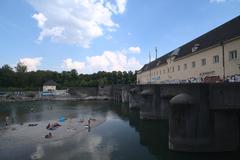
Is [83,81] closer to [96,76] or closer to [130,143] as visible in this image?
[96,76]

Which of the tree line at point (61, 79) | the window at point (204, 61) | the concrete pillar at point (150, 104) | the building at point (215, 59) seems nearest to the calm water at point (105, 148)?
the concrete pillar at point (150, 104)

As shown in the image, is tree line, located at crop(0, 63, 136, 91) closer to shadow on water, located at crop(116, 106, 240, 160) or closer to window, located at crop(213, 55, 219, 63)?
shadow on water, located at crop(116, 106, 240, 160)

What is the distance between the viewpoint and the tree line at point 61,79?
144m

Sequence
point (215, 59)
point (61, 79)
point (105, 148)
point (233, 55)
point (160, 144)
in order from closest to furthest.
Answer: point (105, 148), point (160, 144), point (233, 55), point (215, 59), point (61, 79)

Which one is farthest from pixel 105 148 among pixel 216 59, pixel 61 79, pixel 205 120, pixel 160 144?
pixel 61 79

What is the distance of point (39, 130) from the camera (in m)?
39.8

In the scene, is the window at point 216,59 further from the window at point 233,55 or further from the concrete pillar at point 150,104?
the concrete pillar at point 150,104

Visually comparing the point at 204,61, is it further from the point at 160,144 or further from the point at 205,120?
the point at 205,120

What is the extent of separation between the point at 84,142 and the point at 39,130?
11.0 meters

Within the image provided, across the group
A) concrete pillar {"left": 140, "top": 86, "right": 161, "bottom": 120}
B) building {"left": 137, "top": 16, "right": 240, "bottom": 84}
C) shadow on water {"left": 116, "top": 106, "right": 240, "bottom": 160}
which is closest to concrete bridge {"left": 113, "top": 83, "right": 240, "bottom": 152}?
shadow on water {"left": 116, "top": 106, "right": 240, "bottom": 160}

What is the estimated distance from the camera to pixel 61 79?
520ft

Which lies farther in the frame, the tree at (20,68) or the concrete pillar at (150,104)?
the tree at (20,68)

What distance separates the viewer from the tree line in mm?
144000

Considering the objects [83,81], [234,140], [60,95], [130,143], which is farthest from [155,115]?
[83,81]
